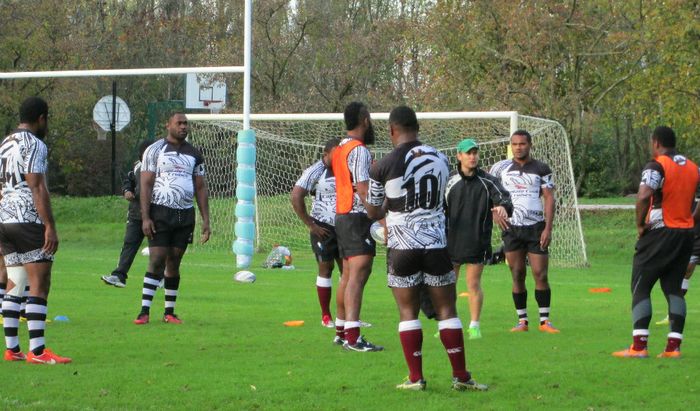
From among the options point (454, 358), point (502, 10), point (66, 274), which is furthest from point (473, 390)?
point (502, 10)

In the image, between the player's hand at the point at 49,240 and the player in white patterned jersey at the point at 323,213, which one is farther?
the player in white patterned jersey at the point at 323,213

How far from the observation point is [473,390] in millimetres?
8773

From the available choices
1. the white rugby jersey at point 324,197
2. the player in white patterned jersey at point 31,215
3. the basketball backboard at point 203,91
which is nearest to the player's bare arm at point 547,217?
the white rugby jersey at point 324,197

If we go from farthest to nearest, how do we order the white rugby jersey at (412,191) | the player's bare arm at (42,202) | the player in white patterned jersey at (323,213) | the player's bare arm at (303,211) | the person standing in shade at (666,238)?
the player in white patterned jersey at (323,213)
the player's bare arm at (303,211)
the person standing in shade at (666,238)
the player's bare arm at (42,202)
the white rugby jersey at (412,191)

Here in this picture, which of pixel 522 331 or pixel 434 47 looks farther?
pixel 434 47

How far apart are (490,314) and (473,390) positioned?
5.87m

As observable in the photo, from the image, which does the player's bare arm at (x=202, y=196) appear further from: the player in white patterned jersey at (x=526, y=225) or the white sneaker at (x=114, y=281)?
the white sneaker at (x=114, y=281)

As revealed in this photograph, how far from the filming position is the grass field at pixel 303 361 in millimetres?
8484

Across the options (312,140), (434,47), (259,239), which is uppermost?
(434,47)

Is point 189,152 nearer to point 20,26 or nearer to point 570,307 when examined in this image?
point 570,307

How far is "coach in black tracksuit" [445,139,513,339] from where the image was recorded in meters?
11.8

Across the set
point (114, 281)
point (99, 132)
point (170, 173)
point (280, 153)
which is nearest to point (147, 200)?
point (170, 173)

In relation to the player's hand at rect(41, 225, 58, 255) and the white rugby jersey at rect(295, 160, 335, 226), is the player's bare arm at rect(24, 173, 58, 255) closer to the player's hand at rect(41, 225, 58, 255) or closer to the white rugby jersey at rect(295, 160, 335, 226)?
the player's hand at rect(41, 225, 58, 255)

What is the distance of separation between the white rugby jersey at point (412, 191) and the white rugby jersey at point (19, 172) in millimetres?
2924
